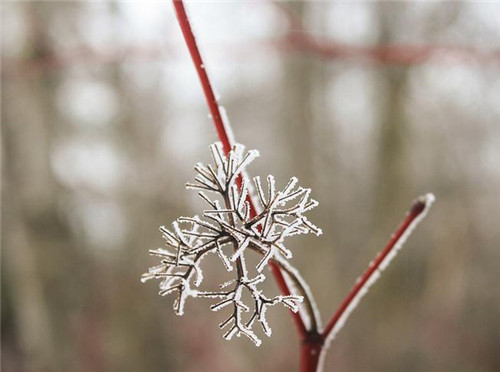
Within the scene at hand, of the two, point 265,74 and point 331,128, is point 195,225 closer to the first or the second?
point 331,128

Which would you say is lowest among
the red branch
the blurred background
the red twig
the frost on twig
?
the red twig

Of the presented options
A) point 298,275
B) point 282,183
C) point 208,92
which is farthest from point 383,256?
point 282,183

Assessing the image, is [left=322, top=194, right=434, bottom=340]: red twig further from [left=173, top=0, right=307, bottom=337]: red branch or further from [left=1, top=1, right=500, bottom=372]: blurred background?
[left=1, top=1, right=500, bottom=372]: blurred background

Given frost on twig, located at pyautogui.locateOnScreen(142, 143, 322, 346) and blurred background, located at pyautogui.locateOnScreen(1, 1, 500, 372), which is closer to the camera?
frost on twig, located at pyautogui.locateOnScreen(142, 143, 322, 346)

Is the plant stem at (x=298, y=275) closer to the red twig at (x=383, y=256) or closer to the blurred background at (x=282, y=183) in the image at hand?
the red twig at (x=383, y=256)

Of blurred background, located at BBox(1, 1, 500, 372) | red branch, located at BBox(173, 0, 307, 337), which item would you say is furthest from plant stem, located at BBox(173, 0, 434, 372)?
blurred background, located at BBox(1, 1, 500, 372)

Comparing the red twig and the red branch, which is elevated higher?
the red branch

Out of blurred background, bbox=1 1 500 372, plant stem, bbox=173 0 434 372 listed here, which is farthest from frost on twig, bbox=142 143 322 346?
blurred background, bbox=1 1 500 372
